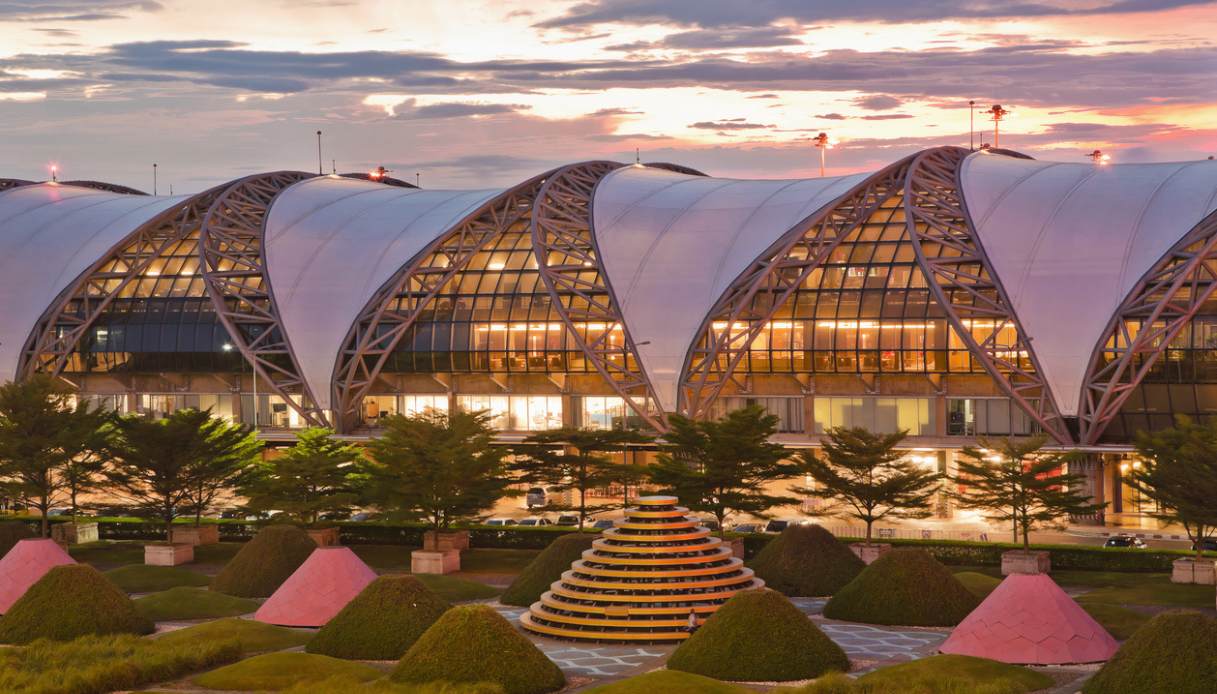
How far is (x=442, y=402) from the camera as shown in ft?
429

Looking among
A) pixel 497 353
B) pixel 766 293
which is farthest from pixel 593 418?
pixel 766 293

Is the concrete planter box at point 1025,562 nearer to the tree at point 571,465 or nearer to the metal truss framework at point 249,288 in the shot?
the tree at point 571,465

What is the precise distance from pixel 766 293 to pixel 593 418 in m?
17.3

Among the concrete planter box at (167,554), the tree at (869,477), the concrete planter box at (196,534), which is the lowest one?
the concrete planter box at (167,554)

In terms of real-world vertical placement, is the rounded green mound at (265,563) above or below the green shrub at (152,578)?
above

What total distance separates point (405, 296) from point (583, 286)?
46.4 ft

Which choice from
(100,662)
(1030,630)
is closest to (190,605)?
(100,662)

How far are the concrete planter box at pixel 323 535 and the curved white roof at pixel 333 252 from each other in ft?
96.0

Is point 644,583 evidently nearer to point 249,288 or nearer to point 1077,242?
point 1077,242

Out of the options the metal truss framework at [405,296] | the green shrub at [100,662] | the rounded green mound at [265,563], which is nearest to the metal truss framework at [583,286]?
the metal truss framework at [405,296]

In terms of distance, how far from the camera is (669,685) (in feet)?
179

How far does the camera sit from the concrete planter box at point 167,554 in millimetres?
93812

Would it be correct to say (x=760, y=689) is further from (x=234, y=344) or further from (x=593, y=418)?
(x=234, y=344)

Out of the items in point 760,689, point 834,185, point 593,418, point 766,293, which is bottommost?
point 760,689
